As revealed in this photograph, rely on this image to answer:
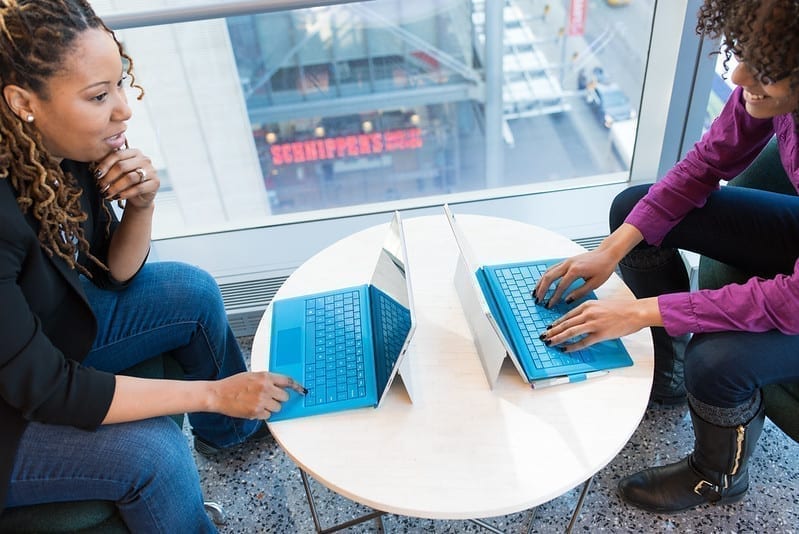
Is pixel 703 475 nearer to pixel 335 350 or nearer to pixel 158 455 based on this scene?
pixel 335 350

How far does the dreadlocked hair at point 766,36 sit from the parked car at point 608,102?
211cm

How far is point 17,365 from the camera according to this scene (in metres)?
0.87

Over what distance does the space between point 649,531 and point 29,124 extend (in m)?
1.40

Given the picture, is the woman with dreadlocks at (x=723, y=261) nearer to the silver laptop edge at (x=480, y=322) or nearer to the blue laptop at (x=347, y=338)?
the silver laptop edge at (x=480, y=322)

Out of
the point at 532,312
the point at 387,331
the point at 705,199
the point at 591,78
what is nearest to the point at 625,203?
the point at 705,199

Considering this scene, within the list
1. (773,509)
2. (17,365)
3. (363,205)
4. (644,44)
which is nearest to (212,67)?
(363,205)

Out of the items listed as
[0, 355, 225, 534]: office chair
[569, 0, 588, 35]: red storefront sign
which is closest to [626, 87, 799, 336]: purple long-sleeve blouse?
[0, 355, 225, 534]: office chair

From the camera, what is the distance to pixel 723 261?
1336 millimetres

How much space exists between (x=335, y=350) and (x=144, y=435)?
349 millimetres

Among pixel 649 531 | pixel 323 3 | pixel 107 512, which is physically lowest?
pixel 649 531

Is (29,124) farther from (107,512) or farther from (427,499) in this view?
(427,499)

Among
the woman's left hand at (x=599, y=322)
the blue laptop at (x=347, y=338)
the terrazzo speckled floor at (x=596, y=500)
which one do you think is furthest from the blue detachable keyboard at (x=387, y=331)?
the terrazzo speckled floor at (x=596, y=500)

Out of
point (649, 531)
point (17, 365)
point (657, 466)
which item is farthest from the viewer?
point (657, 466)

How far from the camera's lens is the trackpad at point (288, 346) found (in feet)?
3.72
